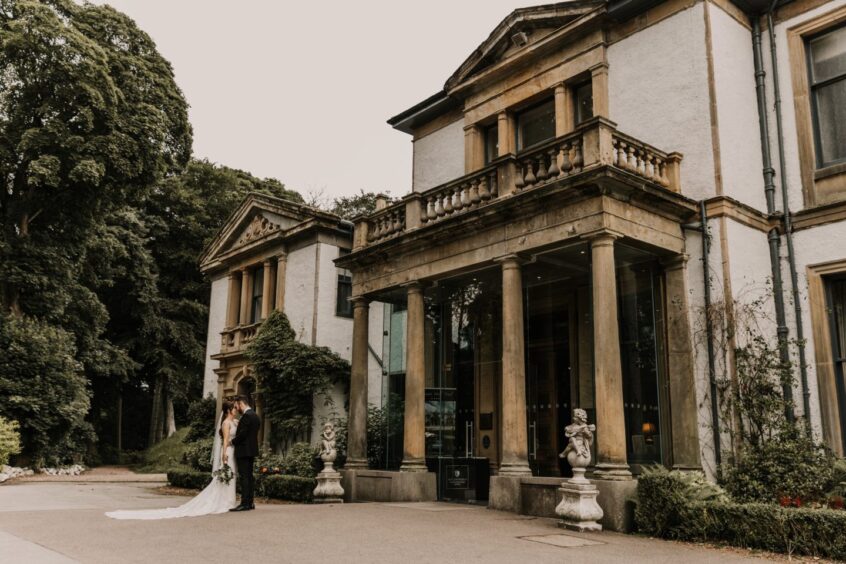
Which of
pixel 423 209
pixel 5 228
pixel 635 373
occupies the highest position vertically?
pixel 5 228

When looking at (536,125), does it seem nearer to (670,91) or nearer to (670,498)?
(670,91)

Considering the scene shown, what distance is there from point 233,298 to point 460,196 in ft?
45.9

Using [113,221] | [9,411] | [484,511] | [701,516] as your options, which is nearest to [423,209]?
[484,511]

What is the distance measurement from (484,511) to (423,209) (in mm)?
6323

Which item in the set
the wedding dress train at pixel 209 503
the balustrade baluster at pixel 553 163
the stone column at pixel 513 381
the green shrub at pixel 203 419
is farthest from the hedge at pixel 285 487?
the balustrade baluster at pixel 553 163

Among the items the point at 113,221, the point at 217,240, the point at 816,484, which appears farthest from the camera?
the point at 113,221

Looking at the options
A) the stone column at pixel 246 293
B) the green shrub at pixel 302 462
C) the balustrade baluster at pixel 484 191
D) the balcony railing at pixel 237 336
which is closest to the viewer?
the balustrade baluster at pixel 484 191

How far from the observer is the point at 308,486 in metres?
16.0

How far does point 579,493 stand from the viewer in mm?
10055

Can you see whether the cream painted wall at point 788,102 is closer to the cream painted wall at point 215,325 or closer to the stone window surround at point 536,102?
the stone window surround at point 536,102

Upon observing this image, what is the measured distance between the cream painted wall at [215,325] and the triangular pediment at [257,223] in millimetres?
1020

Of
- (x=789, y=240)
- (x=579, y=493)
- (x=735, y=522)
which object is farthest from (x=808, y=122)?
(x=579, y=493)

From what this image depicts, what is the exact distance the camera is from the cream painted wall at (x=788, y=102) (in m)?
12.8

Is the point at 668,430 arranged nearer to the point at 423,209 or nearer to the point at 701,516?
the point at 701,516
